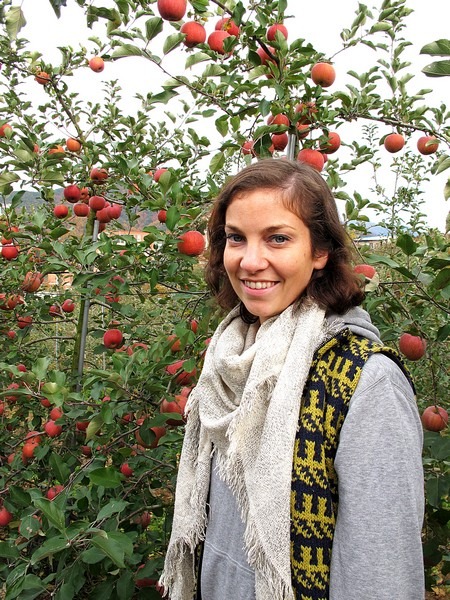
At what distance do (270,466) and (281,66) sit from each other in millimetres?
1163

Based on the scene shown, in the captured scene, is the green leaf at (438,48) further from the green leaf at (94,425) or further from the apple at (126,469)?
the apple at (126,469)

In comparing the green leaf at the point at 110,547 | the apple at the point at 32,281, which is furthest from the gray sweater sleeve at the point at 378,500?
the apple at the point at 32,281

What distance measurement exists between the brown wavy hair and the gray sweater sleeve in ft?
0.82

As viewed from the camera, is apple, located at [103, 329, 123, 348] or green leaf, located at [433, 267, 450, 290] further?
apple, located at [103, 329, 123, 348]

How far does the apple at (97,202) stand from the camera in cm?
274

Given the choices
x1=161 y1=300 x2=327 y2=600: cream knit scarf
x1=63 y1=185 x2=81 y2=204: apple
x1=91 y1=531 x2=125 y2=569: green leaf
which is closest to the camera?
x1=161 y1=300 x2=327 y2=600: cream knit scarf

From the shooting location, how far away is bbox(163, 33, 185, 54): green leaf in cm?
168

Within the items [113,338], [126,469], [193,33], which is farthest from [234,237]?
[113,338]

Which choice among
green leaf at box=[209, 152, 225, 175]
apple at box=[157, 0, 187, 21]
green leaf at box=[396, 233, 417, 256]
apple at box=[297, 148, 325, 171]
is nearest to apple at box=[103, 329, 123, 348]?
green leaf at box=[209, 152, 225, 175]

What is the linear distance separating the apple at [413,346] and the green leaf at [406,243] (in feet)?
1.23

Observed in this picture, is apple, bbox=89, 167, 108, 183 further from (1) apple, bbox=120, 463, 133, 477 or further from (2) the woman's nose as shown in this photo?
(2) the woman's nose

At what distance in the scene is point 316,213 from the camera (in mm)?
1100

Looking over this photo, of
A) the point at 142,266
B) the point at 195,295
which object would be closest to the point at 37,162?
the point at 142,266

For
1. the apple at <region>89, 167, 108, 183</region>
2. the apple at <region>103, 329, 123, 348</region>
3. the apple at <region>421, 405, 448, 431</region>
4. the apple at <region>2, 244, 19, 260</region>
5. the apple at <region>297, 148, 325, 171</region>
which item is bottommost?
the apple at <region>421, 405, 448, 431</region>
